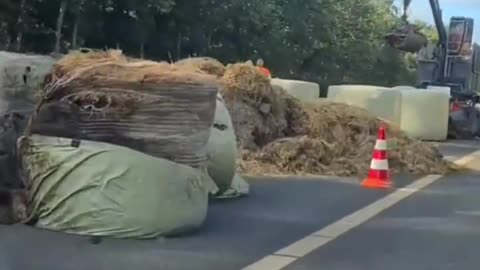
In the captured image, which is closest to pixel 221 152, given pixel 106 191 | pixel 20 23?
pixel 106 191

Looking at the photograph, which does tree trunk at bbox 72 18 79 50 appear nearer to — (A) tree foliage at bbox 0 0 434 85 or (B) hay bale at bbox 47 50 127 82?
(A) tree foliage at bbox 0 0 434 85

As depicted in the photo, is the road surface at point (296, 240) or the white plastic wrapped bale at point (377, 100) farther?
the white plastic wrapped bale at point (377, 100)

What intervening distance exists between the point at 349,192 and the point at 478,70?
1882cm

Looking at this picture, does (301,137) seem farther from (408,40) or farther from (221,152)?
(408,40)

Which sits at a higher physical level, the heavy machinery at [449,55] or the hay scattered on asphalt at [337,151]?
the heavy machinery at [449,55]

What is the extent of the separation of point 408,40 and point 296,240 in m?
21.3

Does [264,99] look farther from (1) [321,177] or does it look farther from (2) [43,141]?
(2) [43,141]

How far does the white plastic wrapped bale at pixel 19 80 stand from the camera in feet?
30.7

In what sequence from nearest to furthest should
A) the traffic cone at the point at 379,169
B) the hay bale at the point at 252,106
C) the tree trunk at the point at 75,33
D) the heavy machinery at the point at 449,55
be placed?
the traffic cone at the point at 379,169, the hay bale at the point at 252,106, the tree trunk at the point at 75,33, the heavy machinery at the point at 449,55

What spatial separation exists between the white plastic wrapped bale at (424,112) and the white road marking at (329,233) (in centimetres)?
970

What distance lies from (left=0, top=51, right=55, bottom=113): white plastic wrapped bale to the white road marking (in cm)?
283

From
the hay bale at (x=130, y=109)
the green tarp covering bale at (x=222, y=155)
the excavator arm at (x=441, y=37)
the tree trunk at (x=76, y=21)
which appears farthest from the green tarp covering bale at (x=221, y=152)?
the excavator arm at (x=441, y=37)

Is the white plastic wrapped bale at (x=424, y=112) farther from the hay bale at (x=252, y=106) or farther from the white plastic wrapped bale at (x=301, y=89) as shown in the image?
the hay bale at (x=252, y=106)

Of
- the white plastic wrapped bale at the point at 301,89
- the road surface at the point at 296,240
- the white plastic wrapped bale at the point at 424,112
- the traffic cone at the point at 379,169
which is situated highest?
the white plastic wrapped bale at the point at 301,89
